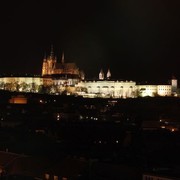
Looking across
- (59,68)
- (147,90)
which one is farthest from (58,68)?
(147,90)

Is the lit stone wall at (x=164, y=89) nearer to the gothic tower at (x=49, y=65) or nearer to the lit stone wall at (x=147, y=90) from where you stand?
the lit stone wall at (x=147, y=90)

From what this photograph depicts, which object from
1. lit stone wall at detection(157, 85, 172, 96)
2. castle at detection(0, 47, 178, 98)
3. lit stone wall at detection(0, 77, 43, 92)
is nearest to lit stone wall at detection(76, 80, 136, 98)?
castle at detection(0, 47, 178, 98)

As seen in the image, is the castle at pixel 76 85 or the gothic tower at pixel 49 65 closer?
the castle at pixel 76 85

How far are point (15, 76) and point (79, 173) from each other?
40748 mm

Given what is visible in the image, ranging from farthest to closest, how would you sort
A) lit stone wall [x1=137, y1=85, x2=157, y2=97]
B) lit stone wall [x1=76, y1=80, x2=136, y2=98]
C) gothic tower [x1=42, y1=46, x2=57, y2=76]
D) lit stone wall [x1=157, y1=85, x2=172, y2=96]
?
gothic tower [x1=42, y1=46, x2=57, y2=76], lit stone wall [x1=76, y1=80, x2=136, y2=98], lit stone wall [x1=157, y1=85, x2=172, y2=96], lit stone wall [x1=137, y1=85, x2=157, y2=97]

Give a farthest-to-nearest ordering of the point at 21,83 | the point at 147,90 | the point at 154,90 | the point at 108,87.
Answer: the point at 21,83, the point at 108,87, the point at 147,90, the point at 154,90

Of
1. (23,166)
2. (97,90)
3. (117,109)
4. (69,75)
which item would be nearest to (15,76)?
(69,75)

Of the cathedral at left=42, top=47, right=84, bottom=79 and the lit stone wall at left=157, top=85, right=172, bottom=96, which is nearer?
the lit stone wall at left=157, top=85, right=172, bottom=96

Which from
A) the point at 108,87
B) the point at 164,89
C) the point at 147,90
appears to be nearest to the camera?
the point at 147,90

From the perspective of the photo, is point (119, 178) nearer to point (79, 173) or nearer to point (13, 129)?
point (79, 173)

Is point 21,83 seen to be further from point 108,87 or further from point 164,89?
point 164,89

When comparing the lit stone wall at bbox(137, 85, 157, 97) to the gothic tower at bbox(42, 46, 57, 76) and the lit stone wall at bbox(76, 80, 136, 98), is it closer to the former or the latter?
the lit stone wall at bbox(76, 80, 136, 98)

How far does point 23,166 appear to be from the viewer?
859cm

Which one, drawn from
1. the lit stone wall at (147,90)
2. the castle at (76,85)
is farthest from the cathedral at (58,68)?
the lit stone wall at (147,90)
